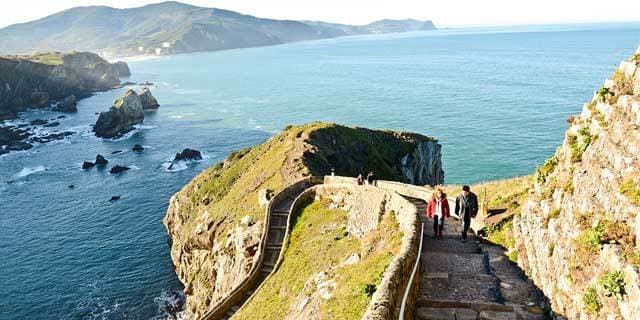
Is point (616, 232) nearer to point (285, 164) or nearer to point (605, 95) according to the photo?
point (605, 95)

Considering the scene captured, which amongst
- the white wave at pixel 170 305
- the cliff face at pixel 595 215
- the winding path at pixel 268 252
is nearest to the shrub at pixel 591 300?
the cliff face at pixel 595 215

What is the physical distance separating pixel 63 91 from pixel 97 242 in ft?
483

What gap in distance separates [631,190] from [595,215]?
148 cm

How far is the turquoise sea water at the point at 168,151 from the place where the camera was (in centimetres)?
5778

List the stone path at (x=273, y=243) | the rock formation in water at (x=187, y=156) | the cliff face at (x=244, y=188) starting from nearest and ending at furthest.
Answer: the stone path at (x=273, y=243)
the cliff face at (x=244, y=188)
the rock formation in water at (x=187, y=156)

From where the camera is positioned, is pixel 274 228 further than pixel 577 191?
Yes

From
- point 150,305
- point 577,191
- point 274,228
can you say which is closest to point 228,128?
point 150,305

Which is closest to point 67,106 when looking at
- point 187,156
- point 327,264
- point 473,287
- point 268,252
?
point 187,156

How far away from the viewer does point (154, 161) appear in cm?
10369

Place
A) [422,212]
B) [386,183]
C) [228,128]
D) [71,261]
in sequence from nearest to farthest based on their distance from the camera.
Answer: [422,212] → [386,183] → [71,261] → [228,128]

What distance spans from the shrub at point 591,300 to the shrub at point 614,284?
0.52m

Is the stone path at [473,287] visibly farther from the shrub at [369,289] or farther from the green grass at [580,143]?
the green grass at [580,143]

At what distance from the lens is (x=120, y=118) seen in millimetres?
135250

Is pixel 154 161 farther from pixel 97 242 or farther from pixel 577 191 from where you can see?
pixel 577 191
